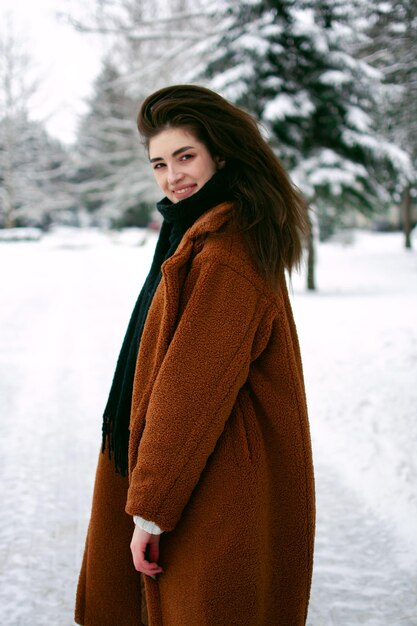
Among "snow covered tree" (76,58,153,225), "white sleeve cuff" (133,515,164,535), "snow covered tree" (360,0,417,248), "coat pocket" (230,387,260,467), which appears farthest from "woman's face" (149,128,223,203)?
"snow covered tree" (76,58,153,225)

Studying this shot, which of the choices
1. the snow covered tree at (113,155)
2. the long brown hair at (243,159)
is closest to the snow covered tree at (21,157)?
the snow covered tree at (113,155)

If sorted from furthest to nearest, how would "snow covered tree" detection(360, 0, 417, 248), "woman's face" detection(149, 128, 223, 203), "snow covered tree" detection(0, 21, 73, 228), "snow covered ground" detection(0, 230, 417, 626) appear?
"snow covered tree" detection(0, 21, 73, 228) < "snow covered tree" detection(360, 0, 417, 248) < "snow covered ground" detection(0, 230, 417, 626) < "woman's face" detection(149, 128, 223, 203)

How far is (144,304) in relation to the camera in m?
1.73

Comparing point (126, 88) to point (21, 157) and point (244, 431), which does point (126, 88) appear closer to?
point (21, 157)

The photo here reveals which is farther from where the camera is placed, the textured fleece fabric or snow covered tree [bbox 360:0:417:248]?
snow covered tree [bbox 360:0:417:248]

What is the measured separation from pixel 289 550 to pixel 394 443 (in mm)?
2763

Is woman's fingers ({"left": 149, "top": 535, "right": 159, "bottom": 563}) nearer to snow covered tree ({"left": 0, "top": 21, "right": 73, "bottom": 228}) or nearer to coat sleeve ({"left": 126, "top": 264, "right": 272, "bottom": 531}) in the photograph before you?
coat sleeve ({"left": 126, "top": 264, "right": 272, "bottom": 531})

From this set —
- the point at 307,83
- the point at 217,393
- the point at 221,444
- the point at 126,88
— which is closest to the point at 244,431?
the point at 221,444

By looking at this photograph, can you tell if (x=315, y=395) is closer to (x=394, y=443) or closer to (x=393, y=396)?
(x=393, y=396)

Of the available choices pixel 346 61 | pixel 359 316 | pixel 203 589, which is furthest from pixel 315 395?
pixel 346 61

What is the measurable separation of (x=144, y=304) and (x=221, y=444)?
0.54m

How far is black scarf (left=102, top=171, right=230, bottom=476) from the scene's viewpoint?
1.53 meters

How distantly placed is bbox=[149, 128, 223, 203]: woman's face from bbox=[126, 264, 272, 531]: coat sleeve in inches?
13.8

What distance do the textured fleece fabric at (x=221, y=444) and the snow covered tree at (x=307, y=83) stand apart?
8720 millimetres
